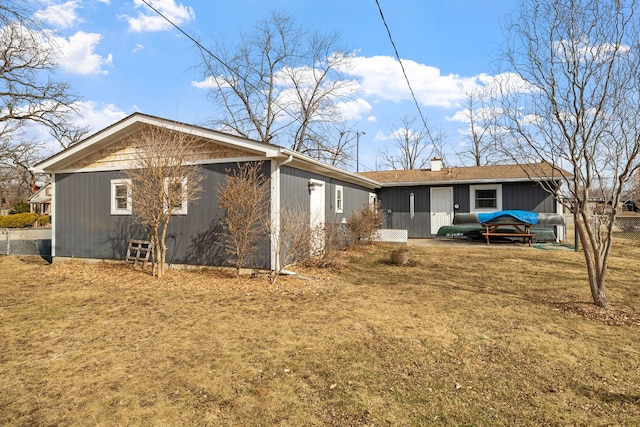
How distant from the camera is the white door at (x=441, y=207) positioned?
1482 centimetres

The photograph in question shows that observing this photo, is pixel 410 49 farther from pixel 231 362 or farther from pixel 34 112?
pixel 34 112

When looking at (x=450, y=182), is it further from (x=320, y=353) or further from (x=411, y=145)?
(x=411, y=145)

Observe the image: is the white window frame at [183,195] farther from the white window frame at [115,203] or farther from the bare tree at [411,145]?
the bare tree at [411,145]

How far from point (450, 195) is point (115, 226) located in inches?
494

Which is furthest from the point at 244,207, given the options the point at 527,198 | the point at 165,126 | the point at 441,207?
the point at 527,198

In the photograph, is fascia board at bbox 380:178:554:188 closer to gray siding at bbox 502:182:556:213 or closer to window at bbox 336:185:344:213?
gray siding at bbox 502:182:556:213

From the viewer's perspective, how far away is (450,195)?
14.8m

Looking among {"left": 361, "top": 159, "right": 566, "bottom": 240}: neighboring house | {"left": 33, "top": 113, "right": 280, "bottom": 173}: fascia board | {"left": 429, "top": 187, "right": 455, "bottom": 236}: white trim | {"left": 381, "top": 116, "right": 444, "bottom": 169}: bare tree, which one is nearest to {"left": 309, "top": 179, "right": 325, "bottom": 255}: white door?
{"left": 33, "top": 113, "right": 280, "bottom": 173}: fascia board

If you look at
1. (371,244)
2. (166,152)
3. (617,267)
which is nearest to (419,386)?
(166,152)

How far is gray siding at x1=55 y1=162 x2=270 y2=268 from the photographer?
7.61 metres

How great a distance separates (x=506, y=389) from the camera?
2822 millimetres

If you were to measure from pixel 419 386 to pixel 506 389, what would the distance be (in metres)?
0.71

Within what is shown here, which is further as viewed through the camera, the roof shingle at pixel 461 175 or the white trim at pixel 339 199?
the roof shingle at pixel 461 175

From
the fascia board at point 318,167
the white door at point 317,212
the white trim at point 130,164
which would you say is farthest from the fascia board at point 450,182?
the white trim at point 130,164
